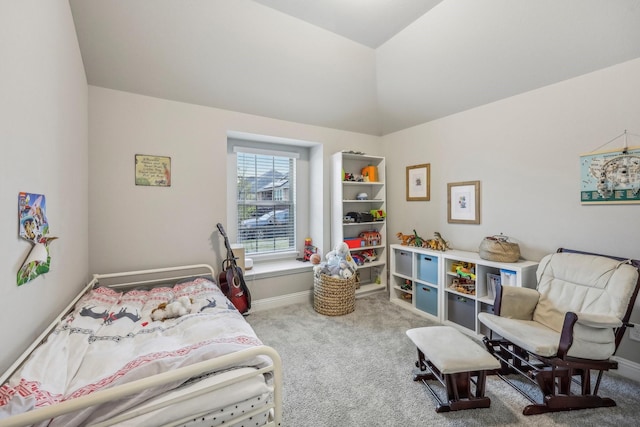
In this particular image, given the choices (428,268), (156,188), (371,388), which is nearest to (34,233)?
(156,188)

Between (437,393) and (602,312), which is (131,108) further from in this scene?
(602,312)

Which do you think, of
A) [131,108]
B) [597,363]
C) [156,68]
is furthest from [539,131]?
[131,108]

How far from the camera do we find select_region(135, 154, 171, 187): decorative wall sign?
8.23 feet

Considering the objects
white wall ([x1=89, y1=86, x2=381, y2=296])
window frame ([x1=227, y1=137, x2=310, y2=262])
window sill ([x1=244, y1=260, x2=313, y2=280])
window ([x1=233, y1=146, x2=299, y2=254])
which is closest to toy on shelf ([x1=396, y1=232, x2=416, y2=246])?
window sill ([x1=244, y1=260, x2=313, y2=280])

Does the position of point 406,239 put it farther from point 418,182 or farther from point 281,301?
point 281,301

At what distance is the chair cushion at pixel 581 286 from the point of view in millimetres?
1630

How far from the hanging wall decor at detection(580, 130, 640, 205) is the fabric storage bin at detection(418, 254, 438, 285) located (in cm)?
133

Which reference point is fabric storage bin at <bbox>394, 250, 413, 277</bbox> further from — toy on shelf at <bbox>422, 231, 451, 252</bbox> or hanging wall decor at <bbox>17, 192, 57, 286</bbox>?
hanging wall decor at <bbox>17, 192, 57, 286</bbox>

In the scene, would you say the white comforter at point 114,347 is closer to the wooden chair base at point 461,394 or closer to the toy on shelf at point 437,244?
the wooden chair base at point 461,394

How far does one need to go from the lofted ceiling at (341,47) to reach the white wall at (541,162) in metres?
0.15

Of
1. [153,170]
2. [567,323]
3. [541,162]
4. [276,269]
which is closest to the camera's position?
[567,323]

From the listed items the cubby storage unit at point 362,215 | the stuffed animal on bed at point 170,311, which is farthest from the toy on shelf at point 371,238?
the stuffed animal on bed at point 170,311

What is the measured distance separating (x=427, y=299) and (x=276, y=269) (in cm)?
181

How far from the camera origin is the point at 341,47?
8.78 feet
